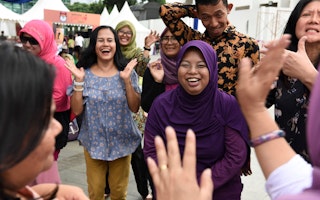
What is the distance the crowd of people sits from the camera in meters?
1.00

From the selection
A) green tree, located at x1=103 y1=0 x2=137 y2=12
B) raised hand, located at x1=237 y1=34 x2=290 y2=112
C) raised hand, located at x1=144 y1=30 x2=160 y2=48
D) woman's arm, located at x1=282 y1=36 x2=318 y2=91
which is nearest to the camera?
raised hand, located at x1=237 y1=34 x2=290 y2=112

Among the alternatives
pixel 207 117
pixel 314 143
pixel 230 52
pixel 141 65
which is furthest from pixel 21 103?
pixel 141 65

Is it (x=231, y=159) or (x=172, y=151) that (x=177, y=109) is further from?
(x=172, y=151)

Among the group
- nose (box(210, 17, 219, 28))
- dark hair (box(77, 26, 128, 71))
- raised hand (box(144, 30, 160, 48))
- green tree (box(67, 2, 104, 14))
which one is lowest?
dark hair (box(77, 26, 128, 71))

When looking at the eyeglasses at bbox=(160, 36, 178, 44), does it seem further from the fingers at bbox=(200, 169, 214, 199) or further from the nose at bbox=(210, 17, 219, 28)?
the fingers at bbox=(200, 169, 214, 199)

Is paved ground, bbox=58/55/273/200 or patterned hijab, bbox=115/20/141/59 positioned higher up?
patterned hijab, bbox=115/20/141/59

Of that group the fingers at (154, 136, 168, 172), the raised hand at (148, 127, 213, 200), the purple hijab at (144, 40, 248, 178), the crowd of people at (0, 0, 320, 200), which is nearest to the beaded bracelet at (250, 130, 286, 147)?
the crowd of people at (0, 0, 320, 200)

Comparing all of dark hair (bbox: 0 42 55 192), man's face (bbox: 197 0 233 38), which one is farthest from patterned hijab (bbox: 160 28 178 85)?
dark hair (bbox: 0 42 55 192)

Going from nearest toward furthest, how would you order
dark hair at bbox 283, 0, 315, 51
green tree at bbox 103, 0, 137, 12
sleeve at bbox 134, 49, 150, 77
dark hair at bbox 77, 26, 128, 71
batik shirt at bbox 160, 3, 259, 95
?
dark hair at bbox 283, 0, 315, 51
batik shirt at bbox 160, 3, 259, 95
dark hair at bbox 77, 26, 128, 71
sleeve at bbox 134, 49, 150, 77
green tree at bbox 103, 0, 137, 12

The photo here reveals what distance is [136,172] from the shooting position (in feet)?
11.8

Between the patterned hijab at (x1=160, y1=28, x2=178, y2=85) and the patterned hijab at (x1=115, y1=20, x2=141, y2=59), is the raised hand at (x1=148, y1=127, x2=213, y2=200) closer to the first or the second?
the patterned hijab at (x1=160, y1=28, x2=178, y2=85)

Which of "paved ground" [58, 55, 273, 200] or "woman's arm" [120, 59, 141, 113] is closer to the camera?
"woman's arm" [120, 59, 141, 113]

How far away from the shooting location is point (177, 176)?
1.06 m

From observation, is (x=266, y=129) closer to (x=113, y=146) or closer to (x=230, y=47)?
(x=230, y=47)
